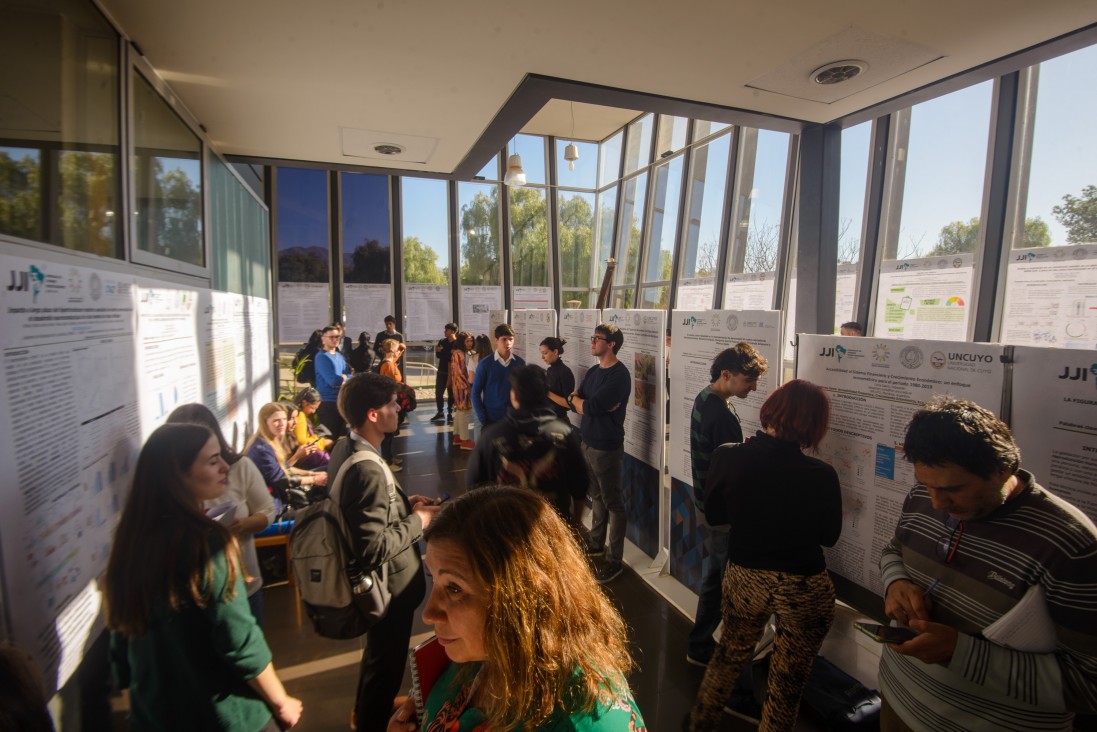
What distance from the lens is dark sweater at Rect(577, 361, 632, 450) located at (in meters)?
3.58

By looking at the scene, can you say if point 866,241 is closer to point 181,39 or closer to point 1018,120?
point 1018,120

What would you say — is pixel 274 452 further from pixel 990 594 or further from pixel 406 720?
pixel 990 594

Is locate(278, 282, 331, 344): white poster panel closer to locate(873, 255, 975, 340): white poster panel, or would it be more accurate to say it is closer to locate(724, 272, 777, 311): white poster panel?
locate(724, 272, 777, 311): white poster panel

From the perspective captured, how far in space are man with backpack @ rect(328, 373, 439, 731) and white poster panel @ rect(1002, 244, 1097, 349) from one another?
4.89m

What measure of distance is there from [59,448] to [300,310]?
325 inches

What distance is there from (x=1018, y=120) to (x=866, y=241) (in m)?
1.51

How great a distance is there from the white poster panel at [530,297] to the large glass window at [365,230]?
8.22 ft

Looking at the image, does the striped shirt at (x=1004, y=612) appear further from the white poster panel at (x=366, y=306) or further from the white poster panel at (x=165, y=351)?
the white poster panel at (x=366, y=306)

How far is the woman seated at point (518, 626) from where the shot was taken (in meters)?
0.82

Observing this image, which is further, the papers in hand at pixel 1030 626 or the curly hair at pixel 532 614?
the papers in hand at pixel 1030 626

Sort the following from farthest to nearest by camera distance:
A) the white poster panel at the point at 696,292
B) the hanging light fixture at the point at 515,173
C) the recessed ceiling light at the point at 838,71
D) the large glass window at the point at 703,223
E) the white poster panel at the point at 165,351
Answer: the white poster panel at the point at 696,292 → the large glass window at the point at 703,223 → the hanging light fixture at the point at 515,173 → the recessed ceiling light at the point at 838,71 → the white poster panel at the point at 165,351

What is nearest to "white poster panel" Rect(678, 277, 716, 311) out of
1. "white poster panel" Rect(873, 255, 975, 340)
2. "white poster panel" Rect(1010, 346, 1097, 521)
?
"white poster panel" Rect(873, 255, 975, 340)

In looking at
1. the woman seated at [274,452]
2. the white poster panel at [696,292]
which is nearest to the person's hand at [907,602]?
the woman seated at [274,452]

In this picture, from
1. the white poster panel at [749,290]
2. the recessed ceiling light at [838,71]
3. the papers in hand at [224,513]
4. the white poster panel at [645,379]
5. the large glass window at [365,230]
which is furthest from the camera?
the large glass window at [365,230]
